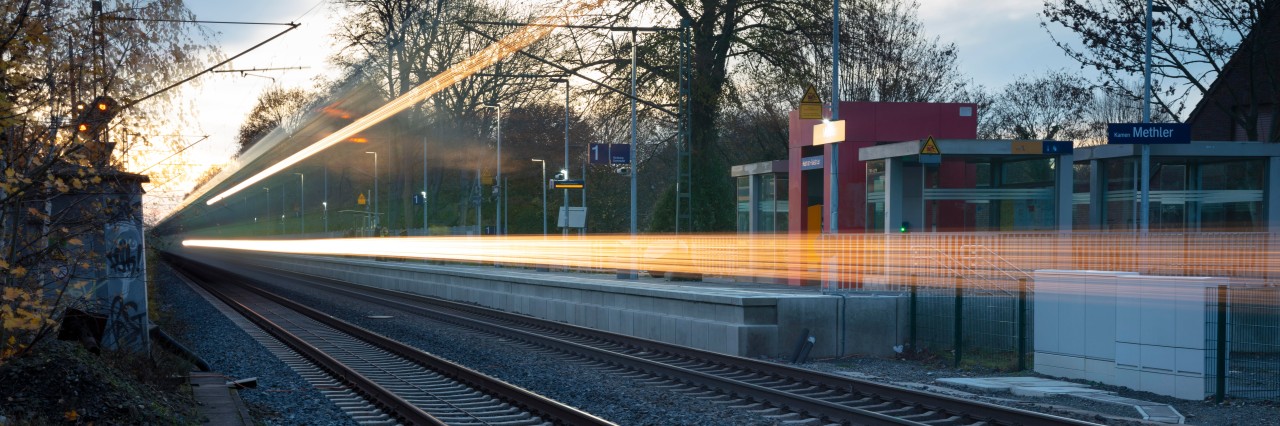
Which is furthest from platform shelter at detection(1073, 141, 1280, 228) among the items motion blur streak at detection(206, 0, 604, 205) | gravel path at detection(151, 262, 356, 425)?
gravel path at detection(151, 262, 356, 425)

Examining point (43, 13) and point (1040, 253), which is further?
point (1040, 253)

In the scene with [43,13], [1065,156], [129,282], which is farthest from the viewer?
[1065,156]

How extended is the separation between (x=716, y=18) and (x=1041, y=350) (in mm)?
19946

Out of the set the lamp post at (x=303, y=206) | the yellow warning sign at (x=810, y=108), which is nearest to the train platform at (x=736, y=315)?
the yellow warning sign at (x=810, y=108)

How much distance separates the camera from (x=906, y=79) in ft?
156

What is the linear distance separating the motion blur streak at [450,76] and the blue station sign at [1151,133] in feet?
41.7

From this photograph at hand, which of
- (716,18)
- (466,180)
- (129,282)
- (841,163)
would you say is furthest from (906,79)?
(129,282)

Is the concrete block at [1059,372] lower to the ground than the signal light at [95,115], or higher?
lower

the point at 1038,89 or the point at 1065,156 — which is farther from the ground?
the point at 1038,89

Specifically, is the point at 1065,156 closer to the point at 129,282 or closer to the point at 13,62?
the point at 129,282

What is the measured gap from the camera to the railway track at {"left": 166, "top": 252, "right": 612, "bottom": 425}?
1181 cm

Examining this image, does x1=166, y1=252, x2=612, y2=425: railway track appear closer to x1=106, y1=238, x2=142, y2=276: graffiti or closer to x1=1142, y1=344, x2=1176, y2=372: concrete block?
x1=106, y1=238, x2=142, y2=276: graffiti

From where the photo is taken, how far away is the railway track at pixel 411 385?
1181 centimetres

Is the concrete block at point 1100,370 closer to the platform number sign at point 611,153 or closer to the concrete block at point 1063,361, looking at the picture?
the concrete block at point 1063,361
